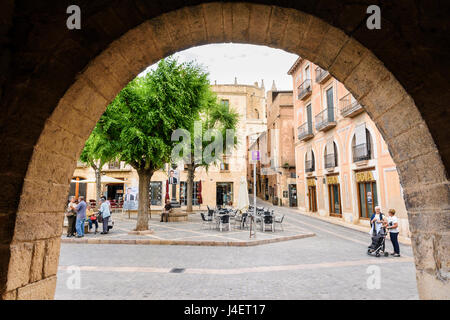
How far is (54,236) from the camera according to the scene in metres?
2.21

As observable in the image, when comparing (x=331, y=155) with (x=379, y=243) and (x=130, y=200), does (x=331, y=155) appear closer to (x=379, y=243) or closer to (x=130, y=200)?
(x=379, y=243)

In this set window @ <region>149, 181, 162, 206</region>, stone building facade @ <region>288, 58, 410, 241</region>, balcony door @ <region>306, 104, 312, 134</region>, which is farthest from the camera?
window @ <region>149, 181, 162, 206</region>

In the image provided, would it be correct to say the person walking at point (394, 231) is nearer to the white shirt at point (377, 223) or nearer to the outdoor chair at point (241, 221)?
the white shirt at point (377, 223)

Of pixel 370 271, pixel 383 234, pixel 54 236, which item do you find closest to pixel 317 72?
pixel 383 234

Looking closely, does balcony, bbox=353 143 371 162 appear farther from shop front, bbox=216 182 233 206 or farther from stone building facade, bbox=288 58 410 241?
shop front, bbox=216 182 233 206

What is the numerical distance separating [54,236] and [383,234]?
8790 millimetres

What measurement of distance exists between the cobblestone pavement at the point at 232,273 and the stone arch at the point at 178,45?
3.17m

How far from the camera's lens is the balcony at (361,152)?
15.2 m

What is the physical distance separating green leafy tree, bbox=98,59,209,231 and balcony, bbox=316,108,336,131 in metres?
11.0

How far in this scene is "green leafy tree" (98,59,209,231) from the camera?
11.4 m

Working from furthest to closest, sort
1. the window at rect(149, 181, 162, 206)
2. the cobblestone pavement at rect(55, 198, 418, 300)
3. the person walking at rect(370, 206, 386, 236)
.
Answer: the window at rect(149, 181, 162, 206), the person walking at rect(370, 206, 386, 236), the cobblestone pavement at rect(55, 198, 418, 300)

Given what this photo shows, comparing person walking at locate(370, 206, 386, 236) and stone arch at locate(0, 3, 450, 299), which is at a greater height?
stone arch at locate(0, 3, 450, 299)

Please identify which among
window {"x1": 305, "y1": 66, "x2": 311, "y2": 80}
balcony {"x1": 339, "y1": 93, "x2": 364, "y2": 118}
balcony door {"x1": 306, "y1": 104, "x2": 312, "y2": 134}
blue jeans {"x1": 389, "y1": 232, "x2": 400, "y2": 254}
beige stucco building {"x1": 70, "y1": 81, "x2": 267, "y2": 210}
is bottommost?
blue jeans {"x1": 389, "y1": 232, "x2": 400, "y2": 254}

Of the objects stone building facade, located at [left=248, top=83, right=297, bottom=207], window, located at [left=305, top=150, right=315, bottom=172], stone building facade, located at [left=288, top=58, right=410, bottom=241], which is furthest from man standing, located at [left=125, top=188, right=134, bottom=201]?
stone building facade, located at [left=248, top=83, right=297, bottom=207]
